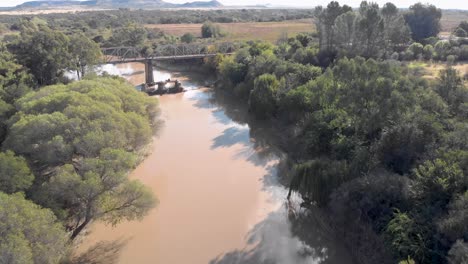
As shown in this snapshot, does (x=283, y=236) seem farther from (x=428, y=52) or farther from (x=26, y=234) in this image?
Result: (x=428, y=52)

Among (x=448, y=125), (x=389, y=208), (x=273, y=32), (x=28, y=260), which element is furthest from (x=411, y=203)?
(x=273, y=32)

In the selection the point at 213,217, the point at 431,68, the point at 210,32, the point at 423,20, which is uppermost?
the point at 423,20

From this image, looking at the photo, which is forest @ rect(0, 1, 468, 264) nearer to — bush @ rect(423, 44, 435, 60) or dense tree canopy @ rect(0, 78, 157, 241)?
dense tree canopy @ rect(0, 78, 157, 241)

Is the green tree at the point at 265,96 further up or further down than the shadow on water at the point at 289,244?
further up

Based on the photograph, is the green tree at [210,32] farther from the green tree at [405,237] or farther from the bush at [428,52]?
the green tree at [405,237]

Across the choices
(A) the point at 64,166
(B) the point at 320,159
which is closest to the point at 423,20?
(B) the point at 320,159

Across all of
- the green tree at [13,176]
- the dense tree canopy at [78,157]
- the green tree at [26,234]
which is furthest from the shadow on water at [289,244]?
the green tree at [13,176]
